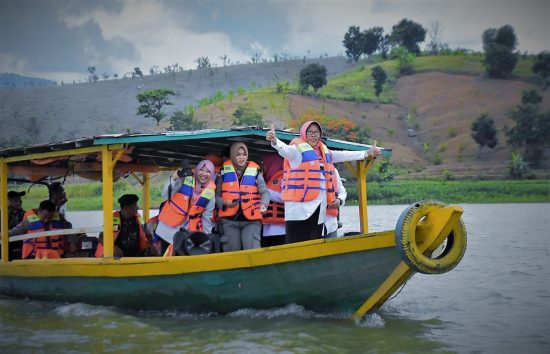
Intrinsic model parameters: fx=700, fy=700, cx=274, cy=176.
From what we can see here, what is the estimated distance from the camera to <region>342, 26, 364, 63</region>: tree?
80.3 m

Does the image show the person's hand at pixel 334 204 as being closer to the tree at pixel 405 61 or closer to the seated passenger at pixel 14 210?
the seated passenger at pixel 14 210

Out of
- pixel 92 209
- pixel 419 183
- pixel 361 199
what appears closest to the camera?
pixel 361 199

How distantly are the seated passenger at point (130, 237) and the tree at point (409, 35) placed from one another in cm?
7262

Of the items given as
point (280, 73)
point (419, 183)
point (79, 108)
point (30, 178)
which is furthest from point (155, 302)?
point (280, 73)

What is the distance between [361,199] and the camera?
29.7ft

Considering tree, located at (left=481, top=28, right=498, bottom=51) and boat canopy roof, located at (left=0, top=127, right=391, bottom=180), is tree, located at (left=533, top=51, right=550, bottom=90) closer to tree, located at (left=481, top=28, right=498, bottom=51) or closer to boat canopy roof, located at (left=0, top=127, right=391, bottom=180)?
tree, located at (left=481, top=28, right=498, bottom=51)

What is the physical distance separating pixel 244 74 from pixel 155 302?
297 ft

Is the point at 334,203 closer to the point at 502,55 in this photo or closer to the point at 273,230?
the point at 273,230

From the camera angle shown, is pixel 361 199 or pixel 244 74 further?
pixel 244 74

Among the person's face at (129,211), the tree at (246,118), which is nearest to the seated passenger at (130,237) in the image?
the person's face at (129,211)

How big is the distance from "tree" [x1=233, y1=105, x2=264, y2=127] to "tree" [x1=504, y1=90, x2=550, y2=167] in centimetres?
1749

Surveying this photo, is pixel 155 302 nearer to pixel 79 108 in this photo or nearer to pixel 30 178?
pixel 30 178

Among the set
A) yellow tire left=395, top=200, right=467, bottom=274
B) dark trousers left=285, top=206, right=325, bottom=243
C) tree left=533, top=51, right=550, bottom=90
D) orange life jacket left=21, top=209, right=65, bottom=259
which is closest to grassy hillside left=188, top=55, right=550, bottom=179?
tree left=533, top=51, right=550, bottom=90

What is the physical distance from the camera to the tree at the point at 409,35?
256 ft
